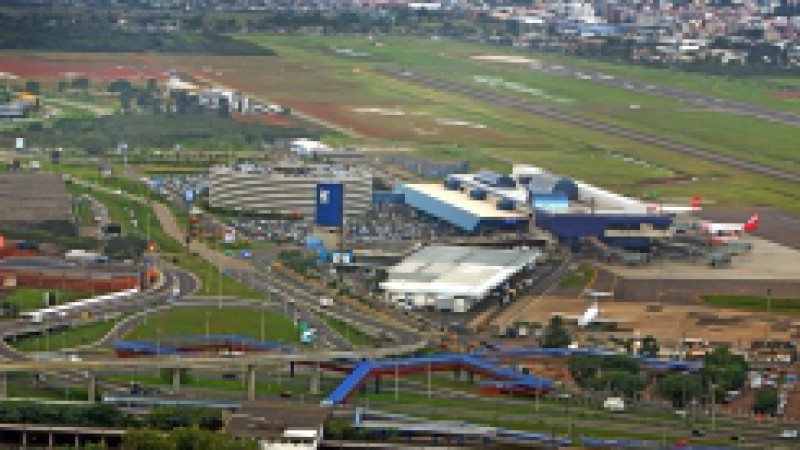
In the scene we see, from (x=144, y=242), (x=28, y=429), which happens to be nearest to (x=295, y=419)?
(x=28, y=429)

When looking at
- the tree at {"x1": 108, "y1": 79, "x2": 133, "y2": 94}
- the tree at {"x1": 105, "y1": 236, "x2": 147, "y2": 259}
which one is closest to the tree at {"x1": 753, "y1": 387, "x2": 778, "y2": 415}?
the tree at {"x1": 105, "y1": 236, "x2": 147, "y2": 259}

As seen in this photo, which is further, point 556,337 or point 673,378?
point 556,337

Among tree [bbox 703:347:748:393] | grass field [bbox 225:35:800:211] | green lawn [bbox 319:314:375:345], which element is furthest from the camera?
grass field [bbox 225:35:800:211]

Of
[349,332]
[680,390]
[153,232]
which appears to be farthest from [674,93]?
[680,390]

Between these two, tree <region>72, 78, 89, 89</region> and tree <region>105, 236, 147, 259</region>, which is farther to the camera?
tree <region>72, 78, 89, 89</region>

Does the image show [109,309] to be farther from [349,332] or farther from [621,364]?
[621,364]

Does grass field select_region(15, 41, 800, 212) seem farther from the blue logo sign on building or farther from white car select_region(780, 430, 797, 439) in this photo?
white car select_region(780, 430, 797, 439)

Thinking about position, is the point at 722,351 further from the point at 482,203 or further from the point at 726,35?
the point at 726,35
